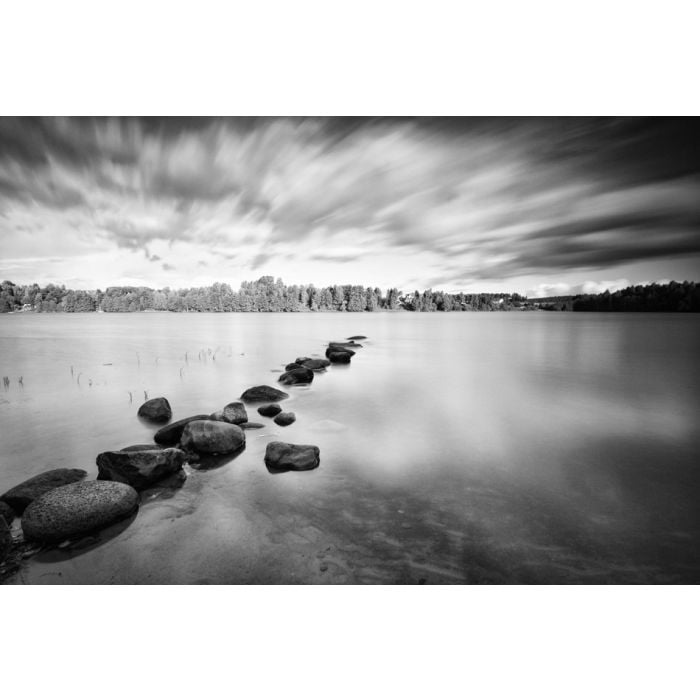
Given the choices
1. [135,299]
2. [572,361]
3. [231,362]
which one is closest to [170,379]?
[231,362]

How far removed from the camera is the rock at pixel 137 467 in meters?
4.04

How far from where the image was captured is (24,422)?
22.0 feet

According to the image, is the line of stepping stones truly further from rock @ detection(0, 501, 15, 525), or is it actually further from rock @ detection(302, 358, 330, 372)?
rock @ detection(302, 358, 330, 372)

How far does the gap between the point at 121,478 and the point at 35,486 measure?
2.69 ft

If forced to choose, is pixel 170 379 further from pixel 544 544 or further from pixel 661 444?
pixel 661 444

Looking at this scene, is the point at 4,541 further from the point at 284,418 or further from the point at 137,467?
the point at 284,418

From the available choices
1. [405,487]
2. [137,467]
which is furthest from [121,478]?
[405,487]

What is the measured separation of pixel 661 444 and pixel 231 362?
1358 centimetres

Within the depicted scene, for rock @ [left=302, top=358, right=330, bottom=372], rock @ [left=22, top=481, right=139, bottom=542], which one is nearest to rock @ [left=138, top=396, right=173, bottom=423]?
rock @ [left=22, top=481, right=139, bottom=542]

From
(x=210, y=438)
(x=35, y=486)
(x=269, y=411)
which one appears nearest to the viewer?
(x=35, y=486)

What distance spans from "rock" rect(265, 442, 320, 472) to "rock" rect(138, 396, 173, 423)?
11.1 feet

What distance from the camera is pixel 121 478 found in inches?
160

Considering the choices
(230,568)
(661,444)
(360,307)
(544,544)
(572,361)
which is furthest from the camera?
(360,307)

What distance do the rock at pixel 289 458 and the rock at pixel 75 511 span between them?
162cm
